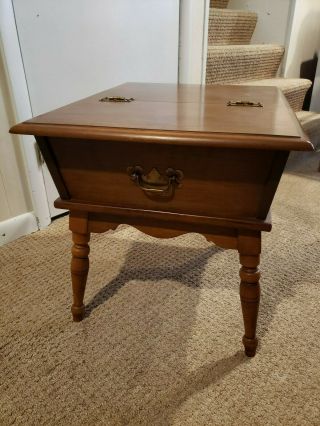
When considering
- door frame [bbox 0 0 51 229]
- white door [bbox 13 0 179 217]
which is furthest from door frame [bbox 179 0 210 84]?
door frame [bbox 0 0 51 229]

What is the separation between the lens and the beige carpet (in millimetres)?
669

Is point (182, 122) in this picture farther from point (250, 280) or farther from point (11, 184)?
point (11, 184)

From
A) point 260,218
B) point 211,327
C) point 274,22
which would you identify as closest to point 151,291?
point 211,327

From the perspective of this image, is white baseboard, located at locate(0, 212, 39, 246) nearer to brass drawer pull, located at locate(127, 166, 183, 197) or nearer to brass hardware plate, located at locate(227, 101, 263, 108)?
brass drawer pull, located at locate(127, 166, 183, 197)

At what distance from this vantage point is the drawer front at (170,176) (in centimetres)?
57

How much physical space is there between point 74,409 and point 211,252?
25.6 inches

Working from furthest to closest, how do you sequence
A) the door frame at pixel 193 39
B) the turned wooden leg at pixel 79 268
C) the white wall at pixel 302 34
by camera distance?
1. the white wall at pixel 302 34
2. the door frame at pixel 193 39
3. the turned wooden leg at pixel 79 268

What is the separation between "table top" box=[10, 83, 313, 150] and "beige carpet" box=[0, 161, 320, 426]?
511mm

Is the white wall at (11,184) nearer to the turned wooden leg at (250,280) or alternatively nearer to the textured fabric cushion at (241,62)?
the turned wooden leg at (250,280)

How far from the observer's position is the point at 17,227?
122 cm

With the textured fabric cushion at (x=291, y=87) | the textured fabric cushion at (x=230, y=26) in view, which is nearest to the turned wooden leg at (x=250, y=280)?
the textured fabric cushion at (x=291, y=87)

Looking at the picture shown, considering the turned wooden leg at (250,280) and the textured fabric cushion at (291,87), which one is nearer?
the turned wooden leg at (250,280)

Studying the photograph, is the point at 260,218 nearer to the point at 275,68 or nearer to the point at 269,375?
the point at 269,375

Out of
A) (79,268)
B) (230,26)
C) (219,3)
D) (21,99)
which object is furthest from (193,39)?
(79,268)
